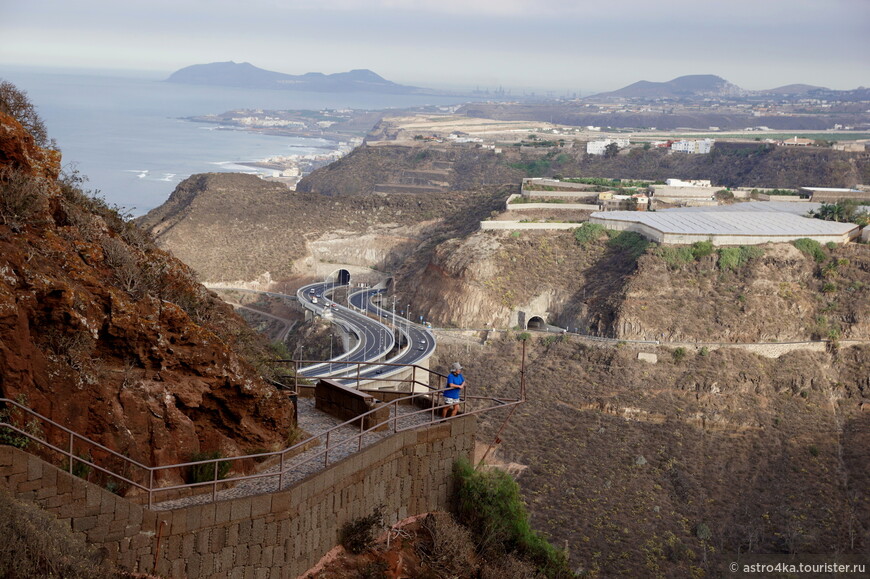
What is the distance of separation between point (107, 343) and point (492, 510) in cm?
606

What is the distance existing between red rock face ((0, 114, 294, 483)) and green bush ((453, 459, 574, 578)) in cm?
303

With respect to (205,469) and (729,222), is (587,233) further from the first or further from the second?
(205,469)

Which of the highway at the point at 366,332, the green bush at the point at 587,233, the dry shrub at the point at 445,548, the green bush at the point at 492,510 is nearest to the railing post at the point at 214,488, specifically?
the dry shrub at the point at 445,548

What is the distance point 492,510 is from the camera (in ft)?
46.9

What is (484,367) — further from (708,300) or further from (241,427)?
(241,427)

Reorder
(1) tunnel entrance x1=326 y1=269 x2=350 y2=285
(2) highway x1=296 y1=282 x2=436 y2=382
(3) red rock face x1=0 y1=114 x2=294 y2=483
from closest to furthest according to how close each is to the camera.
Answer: (3) red rock face x1=0 y1=114 x2=294 y2=483, (2) highway x1=296 y1=282 x2=436 y2=382, (1) tunnel entrance x1=326 y1=269 x2=350 y2=285

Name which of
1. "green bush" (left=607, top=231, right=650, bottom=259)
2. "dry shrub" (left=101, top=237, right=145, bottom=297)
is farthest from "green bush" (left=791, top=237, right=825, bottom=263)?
"dry shrub" (left=101, top=237, right=145, bottom=297)

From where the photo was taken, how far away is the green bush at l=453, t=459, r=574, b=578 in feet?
46.8

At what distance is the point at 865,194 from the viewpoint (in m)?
80.9

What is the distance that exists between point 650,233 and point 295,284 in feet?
84.1

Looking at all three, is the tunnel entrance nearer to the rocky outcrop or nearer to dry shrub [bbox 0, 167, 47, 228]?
the rocky outcrop

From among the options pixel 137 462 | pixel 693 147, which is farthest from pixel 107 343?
pixel 693 147

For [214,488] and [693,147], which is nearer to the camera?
[214,488]

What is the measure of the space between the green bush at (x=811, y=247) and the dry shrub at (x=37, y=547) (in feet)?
179
